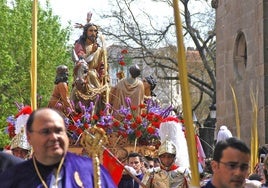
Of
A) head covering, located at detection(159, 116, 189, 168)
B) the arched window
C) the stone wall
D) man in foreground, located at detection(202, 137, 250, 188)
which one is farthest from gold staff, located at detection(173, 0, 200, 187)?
the arched window

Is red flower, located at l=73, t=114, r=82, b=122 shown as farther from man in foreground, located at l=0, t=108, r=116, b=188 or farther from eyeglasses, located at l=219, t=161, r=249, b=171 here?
eyeglasses, located at l=219, t=161, r=249, b=171

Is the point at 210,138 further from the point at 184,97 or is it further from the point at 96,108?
the point at 184,97

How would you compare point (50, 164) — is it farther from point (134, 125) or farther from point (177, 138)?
point (134, 125)

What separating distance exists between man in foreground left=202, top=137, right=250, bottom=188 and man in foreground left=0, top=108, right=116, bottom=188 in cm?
74

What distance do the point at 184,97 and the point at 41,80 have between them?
32845 mm

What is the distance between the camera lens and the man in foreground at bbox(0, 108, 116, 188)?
5.45 m

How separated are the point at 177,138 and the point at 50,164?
18.3ft

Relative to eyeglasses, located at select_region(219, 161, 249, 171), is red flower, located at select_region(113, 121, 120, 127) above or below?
above

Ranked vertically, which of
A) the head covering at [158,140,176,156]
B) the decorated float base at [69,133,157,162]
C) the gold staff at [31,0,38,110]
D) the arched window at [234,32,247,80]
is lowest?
the decorated float base at [69,133,157,162]

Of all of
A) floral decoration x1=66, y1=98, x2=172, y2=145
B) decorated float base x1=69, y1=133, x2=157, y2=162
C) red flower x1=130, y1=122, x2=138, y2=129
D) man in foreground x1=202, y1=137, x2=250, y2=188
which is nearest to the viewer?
man in foreground x1=202, y1=137, x2=250, y2=188

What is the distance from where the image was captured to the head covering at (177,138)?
1048 centimetres

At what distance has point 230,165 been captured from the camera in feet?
17.4

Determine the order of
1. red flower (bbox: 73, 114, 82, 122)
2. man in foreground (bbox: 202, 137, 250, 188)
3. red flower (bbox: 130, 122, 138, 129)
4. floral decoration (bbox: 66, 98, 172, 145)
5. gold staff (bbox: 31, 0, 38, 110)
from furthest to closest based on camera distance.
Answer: red flower (bbox: 73, 114, 82, 122), red flower (bbox: 130, 122, 138, 129), floral decoration (bbox: 66, 98, 172, 145), gold staff (bbox: 31, 0, 38, 110), man in foreground (bbox: 202, 137, 250, 188)

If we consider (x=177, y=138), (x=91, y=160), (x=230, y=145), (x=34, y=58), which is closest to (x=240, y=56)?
(x=177, y=138)
